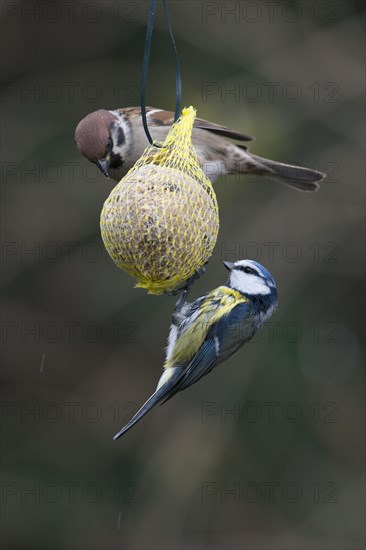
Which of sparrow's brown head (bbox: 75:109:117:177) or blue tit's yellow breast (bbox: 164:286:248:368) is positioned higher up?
sparrow's brown head (bbox: 75:109:117:177)

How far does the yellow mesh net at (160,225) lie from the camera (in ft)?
12.9

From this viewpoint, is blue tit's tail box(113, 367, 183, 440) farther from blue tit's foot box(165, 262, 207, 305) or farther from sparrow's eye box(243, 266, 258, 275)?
sparrow's eye box(243, 266, 258, 275)

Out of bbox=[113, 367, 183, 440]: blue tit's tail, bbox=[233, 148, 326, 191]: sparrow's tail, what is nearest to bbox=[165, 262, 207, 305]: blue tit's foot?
bbox=[113, 367, 183, 440]: blue tit's tail

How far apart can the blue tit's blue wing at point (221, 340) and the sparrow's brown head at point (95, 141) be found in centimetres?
86

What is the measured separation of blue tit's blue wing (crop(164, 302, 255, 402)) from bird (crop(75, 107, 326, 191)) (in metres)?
0.83

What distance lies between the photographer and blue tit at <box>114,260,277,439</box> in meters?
4.57

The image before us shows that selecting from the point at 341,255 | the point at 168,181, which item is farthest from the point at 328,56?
→ the point at 168,181

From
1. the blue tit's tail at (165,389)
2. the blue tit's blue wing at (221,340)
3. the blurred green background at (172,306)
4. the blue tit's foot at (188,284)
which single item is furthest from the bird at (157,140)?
the blurred green background at (172,306)

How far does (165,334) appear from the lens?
7.62 m

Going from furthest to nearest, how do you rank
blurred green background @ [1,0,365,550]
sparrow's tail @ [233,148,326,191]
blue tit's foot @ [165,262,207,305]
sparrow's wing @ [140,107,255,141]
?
blurred green background @ [1,0,365,550]
sparrow's tail @ [233,148,326,191]
sparrow's wing @ [140,107,255,141]
blue tit's foot @ [165,262,207,305]

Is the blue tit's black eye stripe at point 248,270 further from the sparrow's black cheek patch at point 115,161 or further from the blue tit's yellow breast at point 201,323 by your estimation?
the sparrow's black cheek patch at point 115,161

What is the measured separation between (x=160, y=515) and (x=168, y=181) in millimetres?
4258

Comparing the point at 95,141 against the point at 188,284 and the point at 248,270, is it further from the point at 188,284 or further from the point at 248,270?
the point at 248,270

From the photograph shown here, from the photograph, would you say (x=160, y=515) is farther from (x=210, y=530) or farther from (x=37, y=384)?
(x=37, y=384)
